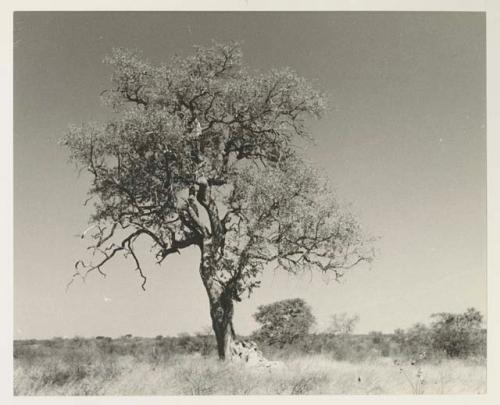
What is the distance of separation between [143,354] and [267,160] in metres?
5.58

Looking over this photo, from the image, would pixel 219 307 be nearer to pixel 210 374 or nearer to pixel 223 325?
pixel 223 325

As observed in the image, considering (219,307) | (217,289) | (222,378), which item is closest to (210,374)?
(222,378)

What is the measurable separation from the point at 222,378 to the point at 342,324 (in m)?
3.85

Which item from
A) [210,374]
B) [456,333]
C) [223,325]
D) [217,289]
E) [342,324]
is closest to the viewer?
[210,374]

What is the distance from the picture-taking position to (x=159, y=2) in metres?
18.6

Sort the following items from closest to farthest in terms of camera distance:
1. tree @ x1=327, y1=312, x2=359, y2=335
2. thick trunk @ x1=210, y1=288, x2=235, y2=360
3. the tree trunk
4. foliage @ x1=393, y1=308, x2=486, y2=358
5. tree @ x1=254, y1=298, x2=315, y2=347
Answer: foliage @ x1=393, y1=308, x2=486, y2=358 → the tree trunk → thick trunk @ x1=210, y1=288, x2=235, y2=360 → tree @ x1=327, y1=312, x2=359, y2=335 → tree @ x1=254, y1=298, x2=315, y2=347

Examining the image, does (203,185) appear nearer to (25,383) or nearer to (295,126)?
(295,126)

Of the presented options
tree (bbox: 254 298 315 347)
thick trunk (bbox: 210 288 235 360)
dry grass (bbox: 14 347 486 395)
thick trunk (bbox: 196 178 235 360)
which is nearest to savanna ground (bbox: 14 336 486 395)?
dry grass (bbox: 14 347 486 395)

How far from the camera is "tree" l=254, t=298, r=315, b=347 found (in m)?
22.5

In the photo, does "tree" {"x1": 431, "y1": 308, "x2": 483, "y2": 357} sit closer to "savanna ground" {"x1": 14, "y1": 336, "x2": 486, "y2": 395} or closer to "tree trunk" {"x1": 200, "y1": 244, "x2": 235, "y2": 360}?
"savanna ground" {"x1": 14, "y1": 336, "x2": 486, "y2": 395}

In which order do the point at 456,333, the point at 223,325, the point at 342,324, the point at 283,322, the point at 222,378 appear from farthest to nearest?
the point at 283,322, the point at 342,324, the point at 456,333, the point at 223,325, the point at 222,378

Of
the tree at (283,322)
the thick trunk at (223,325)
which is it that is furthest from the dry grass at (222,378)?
the tree at (283,322)

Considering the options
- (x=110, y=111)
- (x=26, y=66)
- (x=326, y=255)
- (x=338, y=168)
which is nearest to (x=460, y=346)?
(x=326, y=255)

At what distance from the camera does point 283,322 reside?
23.7m
